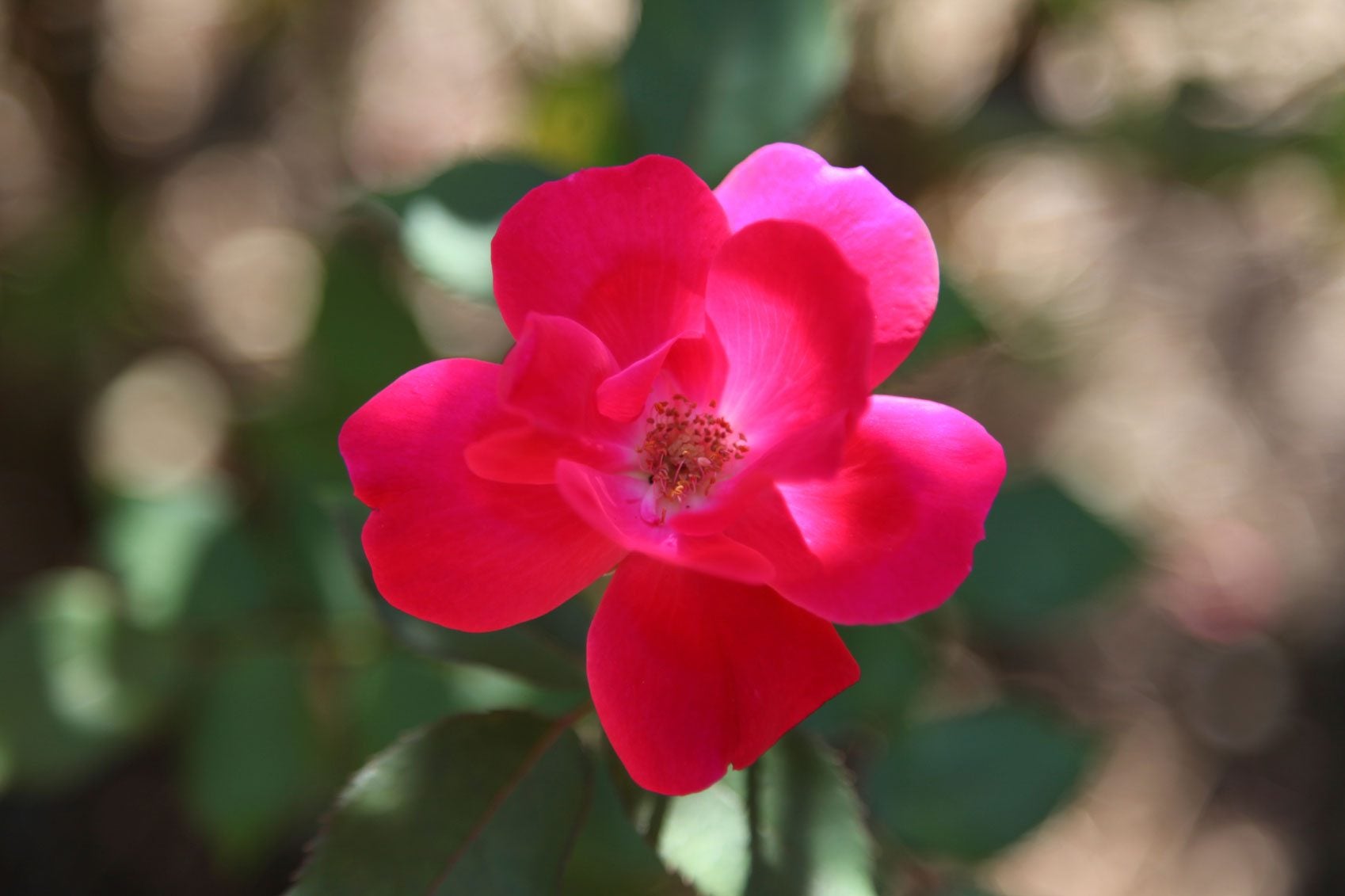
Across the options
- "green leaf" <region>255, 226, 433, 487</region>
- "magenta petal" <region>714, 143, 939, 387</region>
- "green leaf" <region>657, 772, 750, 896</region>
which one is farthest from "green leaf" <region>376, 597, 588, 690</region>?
"green leaf" <region>255, 226, 433, 487</region>

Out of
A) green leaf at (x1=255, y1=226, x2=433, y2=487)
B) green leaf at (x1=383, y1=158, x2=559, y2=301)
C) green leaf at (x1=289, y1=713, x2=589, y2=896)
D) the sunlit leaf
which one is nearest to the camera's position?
green leaf at (x1=289, y1=713, x2=589, y2=896)

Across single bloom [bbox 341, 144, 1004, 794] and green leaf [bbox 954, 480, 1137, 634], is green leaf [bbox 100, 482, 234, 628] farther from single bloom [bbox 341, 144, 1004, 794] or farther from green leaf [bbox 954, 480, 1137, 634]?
green leaf [bbox 954, 480, 1137, 634]

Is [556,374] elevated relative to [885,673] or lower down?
elevated

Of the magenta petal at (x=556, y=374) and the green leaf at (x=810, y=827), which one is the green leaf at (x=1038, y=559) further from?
the magenta petal at (x=556, y=374)

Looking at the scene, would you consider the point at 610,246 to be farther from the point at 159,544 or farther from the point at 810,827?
the point at 159,544

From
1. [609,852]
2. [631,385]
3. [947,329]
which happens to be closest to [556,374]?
[631,385]

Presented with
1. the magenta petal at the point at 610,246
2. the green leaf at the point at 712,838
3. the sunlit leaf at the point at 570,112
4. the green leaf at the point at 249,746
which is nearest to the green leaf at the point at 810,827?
the green leaf at the point at 712,838
